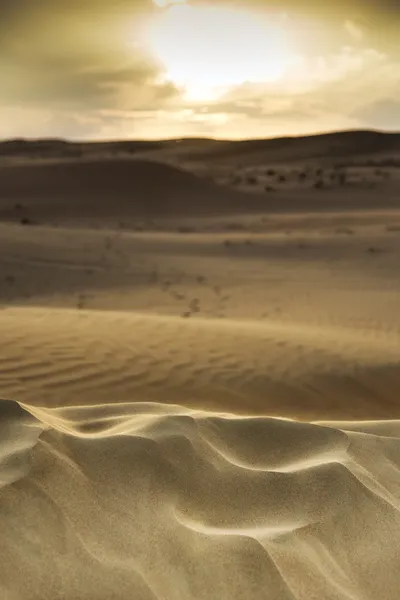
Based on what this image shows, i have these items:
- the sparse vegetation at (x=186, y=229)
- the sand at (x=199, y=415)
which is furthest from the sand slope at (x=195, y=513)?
the sparse vegetation at (x=186, y=229)

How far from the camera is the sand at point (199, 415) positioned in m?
1.90

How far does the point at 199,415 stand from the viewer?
3021 millimetres

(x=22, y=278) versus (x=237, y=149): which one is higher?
(x=237, y=149)

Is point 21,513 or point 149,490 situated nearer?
point 21,513

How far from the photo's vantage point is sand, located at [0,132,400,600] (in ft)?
6.24

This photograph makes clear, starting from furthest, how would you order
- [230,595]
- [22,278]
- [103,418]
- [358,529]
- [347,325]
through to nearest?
[22,278] < [347,325] < [103,418] < [358,529] < [230,595]

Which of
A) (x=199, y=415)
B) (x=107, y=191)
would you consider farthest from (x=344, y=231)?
(x=199, y=415)

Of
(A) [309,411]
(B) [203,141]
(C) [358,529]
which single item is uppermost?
(B) [203,141]

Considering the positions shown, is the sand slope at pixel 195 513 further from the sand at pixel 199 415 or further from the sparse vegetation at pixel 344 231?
the sparse vegetation at pixel 344 231

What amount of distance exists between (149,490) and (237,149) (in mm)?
50018

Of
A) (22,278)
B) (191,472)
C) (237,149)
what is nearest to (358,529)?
(191,472)

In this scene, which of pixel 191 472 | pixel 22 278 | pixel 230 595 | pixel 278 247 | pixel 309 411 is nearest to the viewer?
pixel 230 595

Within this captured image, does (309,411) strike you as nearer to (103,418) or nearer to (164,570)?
(103,418)

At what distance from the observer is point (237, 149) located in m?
50.8
